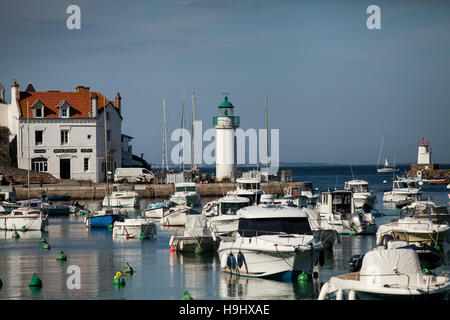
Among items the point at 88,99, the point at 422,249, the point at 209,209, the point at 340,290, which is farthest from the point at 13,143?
the point at 340,290

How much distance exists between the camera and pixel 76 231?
4338cm

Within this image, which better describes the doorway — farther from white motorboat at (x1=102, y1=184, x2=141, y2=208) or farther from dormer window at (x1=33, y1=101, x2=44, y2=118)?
white motorboat at (x1=102, y1=184, x2=141, y2=208)

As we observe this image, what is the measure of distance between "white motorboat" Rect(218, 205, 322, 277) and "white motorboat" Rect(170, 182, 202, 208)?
110 ft

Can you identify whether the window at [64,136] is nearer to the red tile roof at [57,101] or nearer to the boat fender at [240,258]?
the red tile roof at [57,101]

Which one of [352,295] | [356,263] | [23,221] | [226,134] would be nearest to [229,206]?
[23,221]

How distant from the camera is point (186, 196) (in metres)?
60.6

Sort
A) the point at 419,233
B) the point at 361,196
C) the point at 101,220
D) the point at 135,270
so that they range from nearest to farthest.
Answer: the point at 135,270 → the point at 419,233 → the point at 101,220 → the point at 361,196

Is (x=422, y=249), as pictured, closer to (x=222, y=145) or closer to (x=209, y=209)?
(x=209, y=209)

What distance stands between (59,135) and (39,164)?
3.67 meters

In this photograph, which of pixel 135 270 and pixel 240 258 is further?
pixel 135 270

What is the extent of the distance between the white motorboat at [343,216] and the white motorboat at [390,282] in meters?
16.6

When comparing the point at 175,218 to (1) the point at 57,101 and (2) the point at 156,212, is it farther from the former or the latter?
(1) the point at 57,101

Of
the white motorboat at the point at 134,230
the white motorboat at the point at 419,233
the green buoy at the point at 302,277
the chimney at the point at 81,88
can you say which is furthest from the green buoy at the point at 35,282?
the chimney at the point at 81,88
